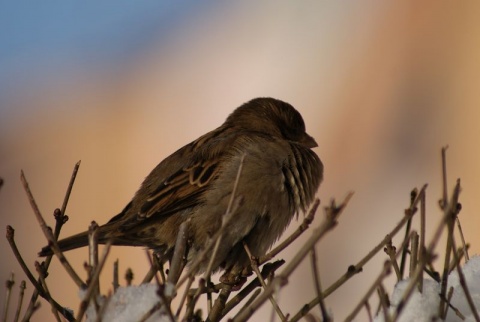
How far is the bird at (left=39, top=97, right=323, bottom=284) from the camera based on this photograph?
12.9 feet

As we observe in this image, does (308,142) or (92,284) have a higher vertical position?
(92,284)

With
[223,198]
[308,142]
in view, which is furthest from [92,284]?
[308,142]

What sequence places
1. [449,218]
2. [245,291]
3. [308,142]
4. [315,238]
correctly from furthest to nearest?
[308,142]
[245,291]
[449,218]
[315,238]

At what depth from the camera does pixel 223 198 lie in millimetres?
4031

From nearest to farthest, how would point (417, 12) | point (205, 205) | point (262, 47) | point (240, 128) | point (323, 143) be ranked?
point (205, 205) → point (240, 128) → point (323, 143) → point (417, 12) → point (262, 47)

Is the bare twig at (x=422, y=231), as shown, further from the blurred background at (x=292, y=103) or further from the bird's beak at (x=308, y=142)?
the blurred background at (x=292, y=103)

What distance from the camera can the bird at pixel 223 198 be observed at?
12.9 ft

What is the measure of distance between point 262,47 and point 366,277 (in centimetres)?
676

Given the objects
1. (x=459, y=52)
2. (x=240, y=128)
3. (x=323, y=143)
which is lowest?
(x=323, y=143)

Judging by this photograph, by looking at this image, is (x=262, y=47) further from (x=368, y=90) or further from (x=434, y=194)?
(x=434, y=194)

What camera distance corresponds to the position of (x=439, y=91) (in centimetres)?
1502

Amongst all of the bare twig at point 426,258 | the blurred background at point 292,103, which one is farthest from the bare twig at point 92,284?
the blurred background at point 292,103

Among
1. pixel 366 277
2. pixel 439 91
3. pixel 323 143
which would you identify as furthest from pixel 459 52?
pixel 366 277

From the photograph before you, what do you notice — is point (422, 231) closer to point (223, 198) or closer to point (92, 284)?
point (92, 284)
